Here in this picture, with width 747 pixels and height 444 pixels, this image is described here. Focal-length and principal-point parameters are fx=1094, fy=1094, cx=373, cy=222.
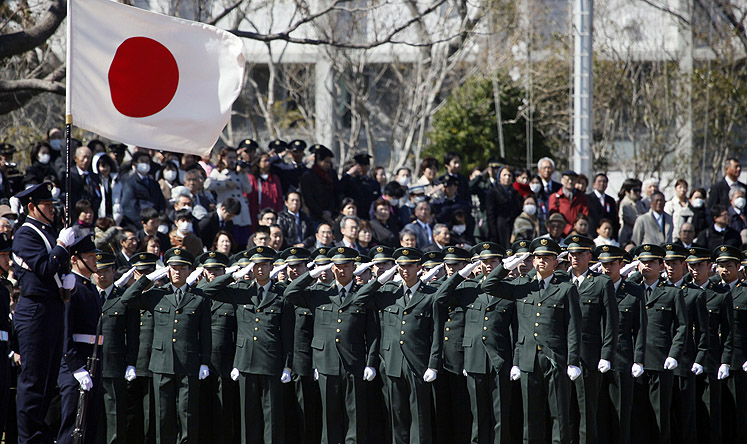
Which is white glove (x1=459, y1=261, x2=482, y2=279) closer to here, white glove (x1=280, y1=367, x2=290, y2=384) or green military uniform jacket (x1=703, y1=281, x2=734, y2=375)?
white glove (x1=280, y1=367, x2=290, y2=384)

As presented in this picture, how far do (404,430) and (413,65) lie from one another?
46.2ft

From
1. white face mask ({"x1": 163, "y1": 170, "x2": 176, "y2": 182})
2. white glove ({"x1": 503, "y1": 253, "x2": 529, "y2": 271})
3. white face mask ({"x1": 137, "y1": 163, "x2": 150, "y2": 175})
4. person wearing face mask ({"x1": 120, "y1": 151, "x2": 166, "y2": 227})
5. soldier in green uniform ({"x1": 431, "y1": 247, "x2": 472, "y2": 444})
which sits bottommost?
soldier in green uniform ({"x1": 431, "y1": 247, "x2": 472, "y2": 444})

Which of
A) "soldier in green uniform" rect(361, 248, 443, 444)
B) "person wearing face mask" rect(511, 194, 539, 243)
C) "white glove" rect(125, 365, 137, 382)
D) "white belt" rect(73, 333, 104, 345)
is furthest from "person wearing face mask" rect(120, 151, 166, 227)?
"person wearing face mask" rect(511, 194, 539, 243)

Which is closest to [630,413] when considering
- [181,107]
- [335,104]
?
[181,107]

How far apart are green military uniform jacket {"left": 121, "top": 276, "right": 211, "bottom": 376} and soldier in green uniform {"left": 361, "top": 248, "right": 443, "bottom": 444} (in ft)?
4.73

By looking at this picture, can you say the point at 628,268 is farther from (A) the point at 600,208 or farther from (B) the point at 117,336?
(B) the point at 117,336

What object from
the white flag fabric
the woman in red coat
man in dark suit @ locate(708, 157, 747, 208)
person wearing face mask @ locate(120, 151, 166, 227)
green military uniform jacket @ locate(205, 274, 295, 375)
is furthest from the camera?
man in dark suit @ locate(708, 157, 747, 208)

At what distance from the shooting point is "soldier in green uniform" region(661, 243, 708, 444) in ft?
31.9

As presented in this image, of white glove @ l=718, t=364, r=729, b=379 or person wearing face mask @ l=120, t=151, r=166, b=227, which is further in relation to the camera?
person wearing face mask @ l=120, t=151, r=166, b=227

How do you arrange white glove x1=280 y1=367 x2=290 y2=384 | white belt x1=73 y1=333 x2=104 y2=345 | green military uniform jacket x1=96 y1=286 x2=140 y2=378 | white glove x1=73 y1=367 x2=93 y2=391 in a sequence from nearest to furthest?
white glove x1=73 y1=367 x2=93 y2=391
white belt x1=73 y1=333 x2=104 y2=345
green military uniform jacket x1=96 y1=286 x2=140 y2=378
white glove x1=280 y1=367 x2=290 y2=384

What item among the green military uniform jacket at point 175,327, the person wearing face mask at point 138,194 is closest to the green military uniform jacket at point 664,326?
the green military uniform jacket at point 175,327

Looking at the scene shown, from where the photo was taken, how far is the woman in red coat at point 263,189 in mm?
13414

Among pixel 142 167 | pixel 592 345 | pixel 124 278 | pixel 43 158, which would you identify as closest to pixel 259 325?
pixel 124 278

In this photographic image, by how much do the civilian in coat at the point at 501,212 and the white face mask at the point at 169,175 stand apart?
3996mm
